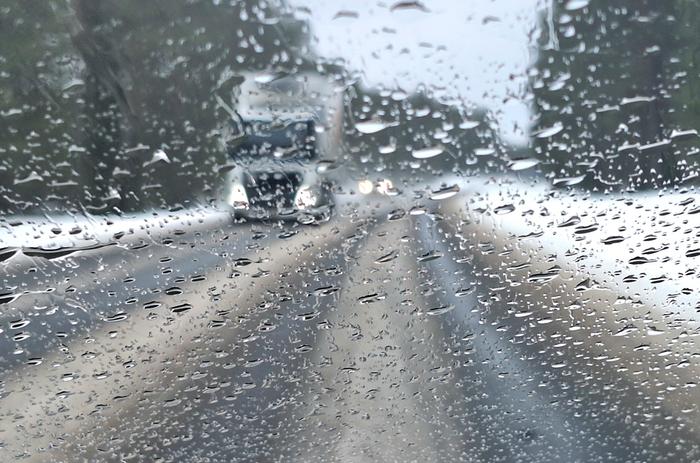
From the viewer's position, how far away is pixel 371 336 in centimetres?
341

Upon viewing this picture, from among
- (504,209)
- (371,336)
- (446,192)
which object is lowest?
(371,336)

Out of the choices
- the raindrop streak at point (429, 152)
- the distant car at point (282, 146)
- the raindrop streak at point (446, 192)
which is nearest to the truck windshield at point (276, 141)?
the distant car at point (282, 146)

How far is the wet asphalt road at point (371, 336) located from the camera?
10.2 ft

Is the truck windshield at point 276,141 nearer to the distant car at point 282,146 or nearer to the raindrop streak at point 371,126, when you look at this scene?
the distant car at point 282,146

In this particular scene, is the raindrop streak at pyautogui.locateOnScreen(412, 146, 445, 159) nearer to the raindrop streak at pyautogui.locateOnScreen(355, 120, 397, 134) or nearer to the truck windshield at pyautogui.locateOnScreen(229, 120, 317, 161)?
the raindrop streak at pyautogui.locateOnScreen(355, 120, 397, 134)

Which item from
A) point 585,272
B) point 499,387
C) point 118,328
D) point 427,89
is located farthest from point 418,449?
point 427,89

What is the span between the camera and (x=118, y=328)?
3129 millimetres

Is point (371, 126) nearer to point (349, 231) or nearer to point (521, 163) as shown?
point (349, 231)

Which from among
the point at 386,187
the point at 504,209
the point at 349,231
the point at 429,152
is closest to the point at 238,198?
the point at 349,231

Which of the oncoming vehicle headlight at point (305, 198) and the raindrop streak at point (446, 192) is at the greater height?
the oncoming vehicle headlight at point (305, 198)

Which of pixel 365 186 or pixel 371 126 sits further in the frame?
pixel 365 186

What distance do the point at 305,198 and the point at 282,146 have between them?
0.25 meters

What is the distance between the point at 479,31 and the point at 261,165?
3.38ft

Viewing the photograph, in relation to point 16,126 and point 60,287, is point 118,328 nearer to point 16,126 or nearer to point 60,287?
point 60,287
